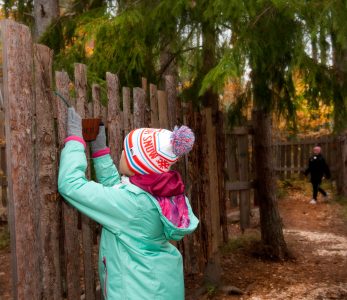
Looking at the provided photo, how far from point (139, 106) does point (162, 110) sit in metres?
0.49

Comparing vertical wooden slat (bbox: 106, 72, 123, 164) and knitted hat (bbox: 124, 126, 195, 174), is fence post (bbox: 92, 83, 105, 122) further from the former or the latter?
knitted hat (bbox: 124, 126, 195, 174)

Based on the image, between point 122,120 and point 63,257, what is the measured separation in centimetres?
118

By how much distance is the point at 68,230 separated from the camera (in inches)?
108

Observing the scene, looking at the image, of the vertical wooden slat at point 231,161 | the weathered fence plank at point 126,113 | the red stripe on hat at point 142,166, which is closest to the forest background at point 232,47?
the weathered fence plank at point 126,113

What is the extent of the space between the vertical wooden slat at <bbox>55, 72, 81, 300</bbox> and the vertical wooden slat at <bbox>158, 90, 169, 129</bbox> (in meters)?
1.37

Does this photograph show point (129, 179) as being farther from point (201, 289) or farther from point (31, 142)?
point (201, 289)

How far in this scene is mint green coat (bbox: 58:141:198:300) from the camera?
2355 mm

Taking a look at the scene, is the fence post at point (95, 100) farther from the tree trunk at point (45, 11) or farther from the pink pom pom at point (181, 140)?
the tree trunk at point (45, 11)

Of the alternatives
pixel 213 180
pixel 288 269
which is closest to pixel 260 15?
pixel 213 180

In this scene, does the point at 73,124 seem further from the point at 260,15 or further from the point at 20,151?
the point at 260,15

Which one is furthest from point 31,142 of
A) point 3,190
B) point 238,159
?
point 3,190

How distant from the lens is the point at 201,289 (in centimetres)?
518

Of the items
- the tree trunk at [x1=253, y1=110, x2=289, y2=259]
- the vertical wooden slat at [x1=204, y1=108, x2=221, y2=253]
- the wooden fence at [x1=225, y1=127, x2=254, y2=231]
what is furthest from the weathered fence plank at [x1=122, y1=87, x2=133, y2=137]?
the wooden fence at [x1=225, y1=127, x2=254, y2=231]

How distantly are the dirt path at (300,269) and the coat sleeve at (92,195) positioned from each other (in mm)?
3042
